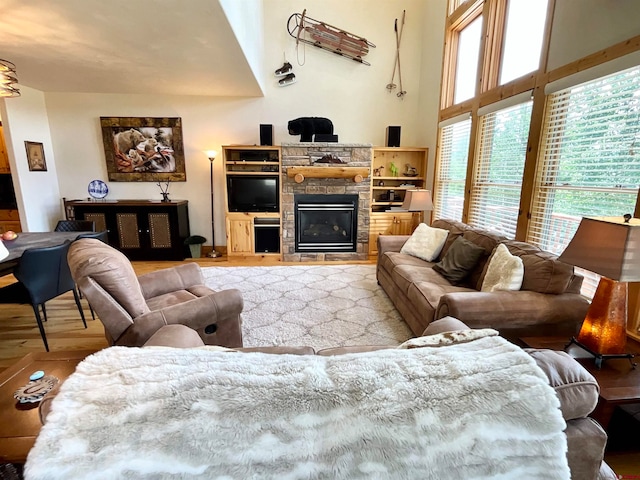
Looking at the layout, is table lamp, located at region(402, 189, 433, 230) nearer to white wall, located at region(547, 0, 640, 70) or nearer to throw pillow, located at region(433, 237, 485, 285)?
throw pillow, located at region(433, 237, 485, 285)

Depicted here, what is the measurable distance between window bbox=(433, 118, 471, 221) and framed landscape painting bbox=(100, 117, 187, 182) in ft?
14.0

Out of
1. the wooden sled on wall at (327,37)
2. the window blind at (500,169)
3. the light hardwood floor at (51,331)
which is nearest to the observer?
the light hardwood floor at (51,331)

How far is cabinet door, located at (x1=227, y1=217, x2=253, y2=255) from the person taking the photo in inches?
199

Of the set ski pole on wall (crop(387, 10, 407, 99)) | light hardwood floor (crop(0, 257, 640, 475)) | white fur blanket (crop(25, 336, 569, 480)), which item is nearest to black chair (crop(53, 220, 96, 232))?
light hardwood floor (crop(0, 257, 640, 475))

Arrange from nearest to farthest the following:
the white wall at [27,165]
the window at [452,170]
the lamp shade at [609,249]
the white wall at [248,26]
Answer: the lamp shade at [609,249]
the white wall at [248,26]
the window at [452,170]
the white wall at [27,165]

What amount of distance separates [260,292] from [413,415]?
121 inches

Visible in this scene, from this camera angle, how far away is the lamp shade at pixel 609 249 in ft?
4.32

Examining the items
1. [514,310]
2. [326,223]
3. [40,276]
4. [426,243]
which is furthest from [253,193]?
[514,310]

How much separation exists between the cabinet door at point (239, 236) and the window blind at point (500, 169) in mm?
3334

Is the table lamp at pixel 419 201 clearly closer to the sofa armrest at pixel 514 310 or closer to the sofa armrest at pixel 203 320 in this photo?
the sofa armrest at pixel 514 310

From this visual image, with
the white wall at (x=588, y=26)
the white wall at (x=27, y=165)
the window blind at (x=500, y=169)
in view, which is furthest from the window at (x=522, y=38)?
the white wall at (x=27, y=165)

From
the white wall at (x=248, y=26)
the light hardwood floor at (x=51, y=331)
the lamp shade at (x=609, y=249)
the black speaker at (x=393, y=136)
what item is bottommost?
the light hardwood floor at (x=51, y=331)

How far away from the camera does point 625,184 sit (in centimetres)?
201

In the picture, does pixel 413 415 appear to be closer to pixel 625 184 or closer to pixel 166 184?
pixel 625 184
